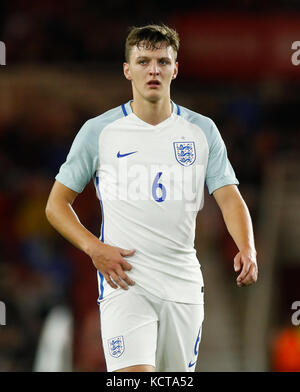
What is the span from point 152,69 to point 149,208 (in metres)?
0.76

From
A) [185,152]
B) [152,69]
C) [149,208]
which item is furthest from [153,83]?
[149,208]

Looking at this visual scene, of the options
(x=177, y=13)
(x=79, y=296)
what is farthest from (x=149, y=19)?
(x=79, y=296)

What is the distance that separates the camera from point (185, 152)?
4.96 metres

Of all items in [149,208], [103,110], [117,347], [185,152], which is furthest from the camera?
[103,110]

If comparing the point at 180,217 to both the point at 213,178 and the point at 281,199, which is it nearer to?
the point at 213,178

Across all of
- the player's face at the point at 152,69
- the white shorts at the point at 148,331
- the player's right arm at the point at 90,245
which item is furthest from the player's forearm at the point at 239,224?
the player's face at the point at 152,69

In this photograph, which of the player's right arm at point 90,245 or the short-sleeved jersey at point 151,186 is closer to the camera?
the player's right arm at point 90,245

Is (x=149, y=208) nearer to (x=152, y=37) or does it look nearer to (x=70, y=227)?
(x=70, y=227)

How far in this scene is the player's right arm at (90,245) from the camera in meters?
4.68

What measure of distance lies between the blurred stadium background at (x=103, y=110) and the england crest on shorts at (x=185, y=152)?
4774 mm

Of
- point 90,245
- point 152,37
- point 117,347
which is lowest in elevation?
point 117,347

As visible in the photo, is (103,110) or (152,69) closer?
(152,69)

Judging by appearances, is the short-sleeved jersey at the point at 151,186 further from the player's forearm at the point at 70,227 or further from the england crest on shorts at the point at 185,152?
the player's forearm at the point at 70,227
